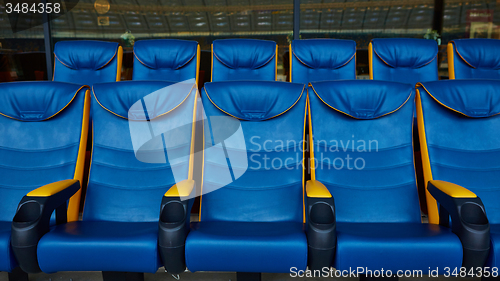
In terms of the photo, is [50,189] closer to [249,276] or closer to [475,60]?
[249,276]

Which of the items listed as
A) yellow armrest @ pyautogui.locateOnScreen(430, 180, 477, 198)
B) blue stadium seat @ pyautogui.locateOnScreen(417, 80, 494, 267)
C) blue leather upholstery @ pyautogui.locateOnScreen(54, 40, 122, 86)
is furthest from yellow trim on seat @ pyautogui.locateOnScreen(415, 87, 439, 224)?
blue leather upholstery @ pyautogui.locateOnScreen(54, 40, 122, 86)

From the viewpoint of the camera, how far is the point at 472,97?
1350 mm

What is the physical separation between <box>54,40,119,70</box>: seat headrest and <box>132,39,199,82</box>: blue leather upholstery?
0.68 feet

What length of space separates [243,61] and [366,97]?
4.03 ft

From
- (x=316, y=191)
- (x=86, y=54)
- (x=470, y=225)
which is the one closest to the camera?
(x=470, y=225)

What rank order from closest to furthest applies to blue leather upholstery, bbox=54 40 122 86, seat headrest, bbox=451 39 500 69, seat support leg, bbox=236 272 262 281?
seat support leg, bbox=236 272 262 281 → seat headrest, bbox=451 39 500 69 → blue leather upholstery, bbox=54 40 122 86

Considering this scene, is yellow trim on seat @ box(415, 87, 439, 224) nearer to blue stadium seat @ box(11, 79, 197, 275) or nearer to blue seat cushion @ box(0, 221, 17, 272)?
blue stadium seat @ box(11, 79, 197, 275)

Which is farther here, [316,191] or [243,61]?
[243,61]

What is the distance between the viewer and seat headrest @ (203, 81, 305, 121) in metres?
1.34

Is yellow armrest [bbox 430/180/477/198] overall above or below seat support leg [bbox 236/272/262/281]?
above

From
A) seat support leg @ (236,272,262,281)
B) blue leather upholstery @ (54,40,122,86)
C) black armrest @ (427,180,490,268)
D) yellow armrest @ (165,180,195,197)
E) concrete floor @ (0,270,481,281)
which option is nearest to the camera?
black armrest @ (427,180,490,268)

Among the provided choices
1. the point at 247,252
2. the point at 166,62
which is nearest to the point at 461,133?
the point at 247,252

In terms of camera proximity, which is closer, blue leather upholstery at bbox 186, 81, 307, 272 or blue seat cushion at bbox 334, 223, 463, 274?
blue seat cushion at bbox 334, 223, 463, 274

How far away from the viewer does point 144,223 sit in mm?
1263
